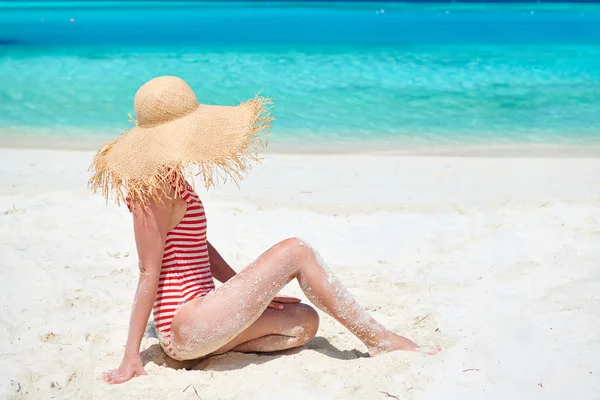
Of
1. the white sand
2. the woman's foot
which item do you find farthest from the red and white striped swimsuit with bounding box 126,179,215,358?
the woman's foot

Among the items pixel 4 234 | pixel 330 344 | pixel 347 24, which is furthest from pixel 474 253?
pixel 347 24

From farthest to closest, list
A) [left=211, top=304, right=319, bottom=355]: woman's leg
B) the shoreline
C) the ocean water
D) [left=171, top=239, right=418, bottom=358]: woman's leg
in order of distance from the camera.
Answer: the ocean water → the shoreline → [left=211, top=304, right=319, bottom=355]: woman's leg → [left=171, top=239, right=418, bottom=358]: woman's leg

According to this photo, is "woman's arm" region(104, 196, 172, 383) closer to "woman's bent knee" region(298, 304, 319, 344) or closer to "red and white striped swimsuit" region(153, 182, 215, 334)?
"red and white striped swimsuit" region(153, 182, 215, 334)

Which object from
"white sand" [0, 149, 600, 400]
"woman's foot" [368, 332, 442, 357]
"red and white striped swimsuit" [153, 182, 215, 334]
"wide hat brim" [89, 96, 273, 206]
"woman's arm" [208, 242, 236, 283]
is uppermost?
"wide hat brim" [89, 96, 273, 206]

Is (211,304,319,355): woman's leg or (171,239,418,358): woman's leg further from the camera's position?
(211,304,319,355): woman's leg

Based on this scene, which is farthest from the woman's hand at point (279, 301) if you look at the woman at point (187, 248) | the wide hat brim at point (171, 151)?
the wide hat brim at point (171, 151)

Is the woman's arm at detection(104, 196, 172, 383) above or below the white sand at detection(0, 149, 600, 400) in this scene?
above

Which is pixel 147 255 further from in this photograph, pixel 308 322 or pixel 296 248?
pixel 308 322

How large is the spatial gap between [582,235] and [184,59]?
14.9 meters

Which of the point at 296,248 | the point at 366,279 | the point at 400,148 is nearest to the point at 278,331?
the point at 296,248

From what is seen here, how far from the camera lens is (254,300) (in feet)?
9.90

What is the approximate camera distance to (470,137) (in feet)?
33.2

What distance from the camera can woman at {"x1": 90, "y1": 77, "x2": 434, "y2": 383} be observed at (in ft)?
9.65

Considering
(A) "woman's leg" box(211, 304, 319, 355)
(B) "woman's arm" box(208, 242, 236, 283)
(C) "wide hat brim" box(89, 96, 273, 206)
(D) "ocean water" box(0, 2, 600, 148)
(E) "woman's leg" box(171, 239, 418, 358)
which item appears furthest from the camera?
(D) "ocean water" box(0, 2, 600, 148)
